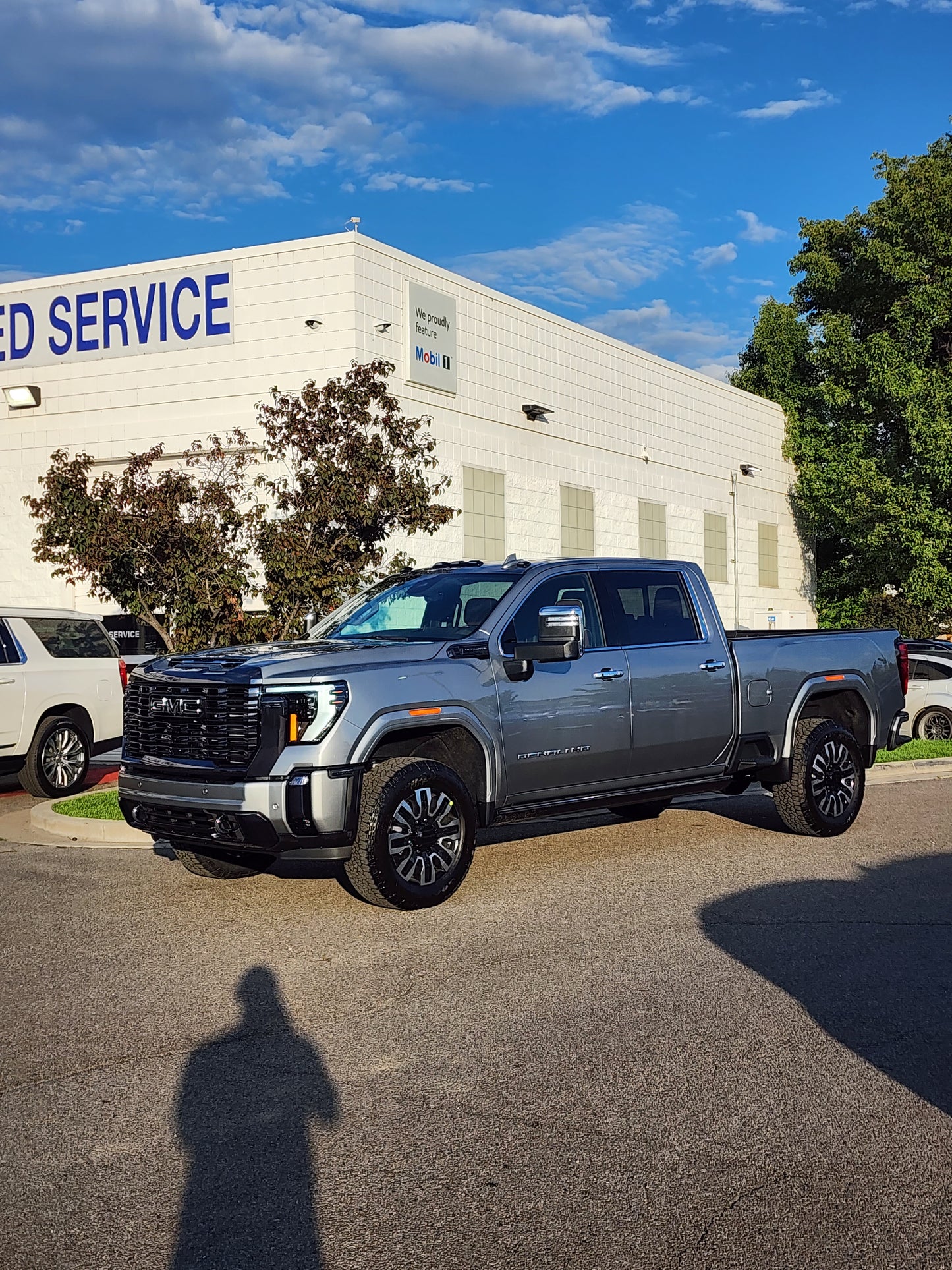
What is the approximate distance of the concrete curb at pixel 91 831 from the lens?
10680 millimetres

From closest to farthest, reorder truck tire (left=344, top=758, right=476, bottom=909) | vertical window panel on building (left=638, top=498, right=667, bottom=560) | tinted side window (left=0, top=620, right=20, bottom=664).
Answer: truck tire (left=344, top=758, right=476, bottom=909), tinted side window (left=0, top=620, right=20, bottom=664), vertical window panel on building (left=638, top=498, right=667, bottom=560)

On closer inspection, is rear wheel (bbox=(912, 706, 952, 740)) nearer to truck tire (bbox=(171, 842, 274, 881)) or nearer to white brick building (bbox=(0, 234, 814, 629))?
white brick building (bbox=(0, 234, 814, 629))

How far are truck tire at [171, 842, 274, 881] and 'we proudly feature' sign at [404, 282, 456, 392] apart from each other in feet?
47.2

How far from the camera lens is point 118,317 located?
22906mm

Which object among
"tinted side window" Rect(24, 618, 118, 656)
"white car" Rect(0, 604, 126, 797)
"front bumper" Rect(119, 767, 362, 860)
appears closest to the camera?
"front bumper" Rect(119, 767, 362, 860)

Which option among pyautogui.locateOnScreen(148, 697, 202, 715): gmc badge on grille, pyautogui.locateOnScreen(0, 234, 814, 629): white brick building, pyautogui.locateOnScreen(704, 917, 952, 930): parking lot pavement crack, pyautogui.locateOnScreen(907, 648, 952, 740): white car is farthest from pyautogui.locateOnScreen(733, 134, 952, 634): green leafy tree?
pyautogui.locateOnScreen(148, 697, 202, 715): gmc badge on grille

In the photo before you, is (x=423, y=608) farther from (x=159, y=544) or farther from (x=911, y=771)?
(x=911, y=771)

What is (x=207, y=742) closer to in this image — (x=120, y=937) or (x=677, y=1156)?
(x=120, y=937)

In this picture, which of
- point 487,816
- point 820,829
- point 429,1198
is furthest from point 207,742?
point 820,829

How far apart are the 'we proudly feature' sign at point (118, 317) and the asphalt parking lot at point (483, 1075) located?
49.2 ft

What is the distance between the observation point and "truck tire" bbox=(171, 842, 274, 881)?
884 cm

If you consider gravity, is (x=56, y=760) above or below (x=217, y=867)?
above

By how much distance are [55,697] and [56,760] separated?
65 centimetres

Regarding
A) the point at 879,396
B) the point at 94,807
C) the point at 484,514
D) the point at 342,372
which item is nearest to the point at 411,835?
the point at 94,807
